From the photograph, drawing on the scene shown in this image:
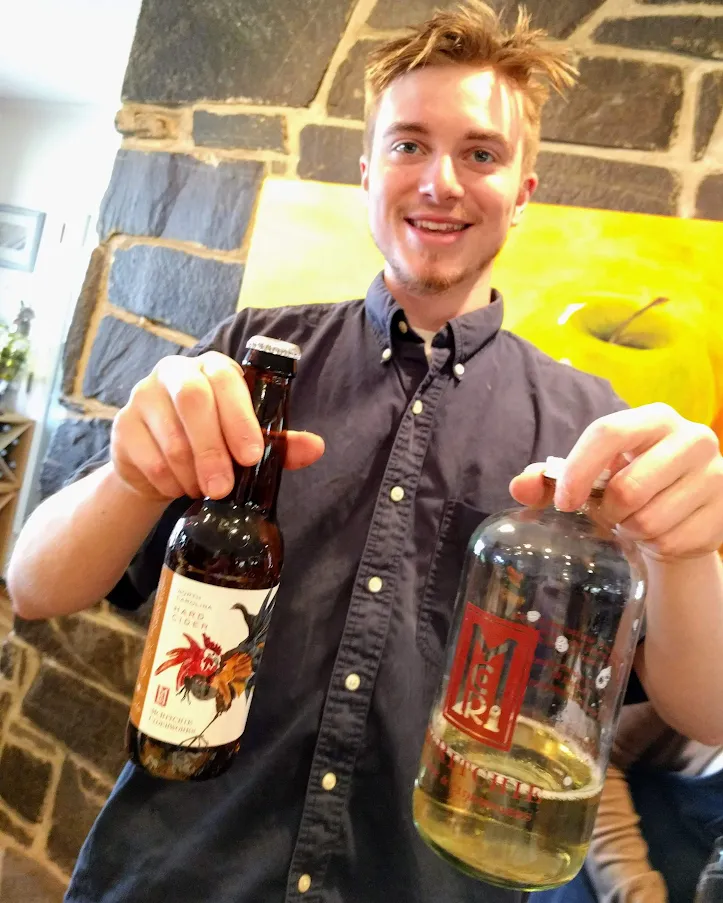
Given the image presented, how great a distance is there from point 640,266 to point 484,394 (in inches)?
17.5

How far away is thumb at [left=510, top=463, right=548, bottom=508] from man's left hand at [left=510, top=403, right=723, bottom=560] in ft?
0.16

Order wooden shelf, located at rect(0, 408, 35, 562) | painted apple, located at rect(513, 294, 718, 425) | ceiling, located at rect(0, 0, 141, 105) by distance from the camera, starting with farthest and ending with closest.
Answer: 1. wooden shelf, located at rect(0, 408, 35, 562)
2. ceiling, located at rect(0, 0, 141, 105)
3. painted apple, located at rect(513, 294, 718, 425)

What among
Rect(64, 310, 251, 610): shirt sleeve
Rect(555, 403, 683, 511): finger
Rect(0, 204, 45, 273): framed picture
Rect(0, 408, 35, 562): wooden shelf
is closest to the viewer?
Rect(555, 403, 683, 511): finger

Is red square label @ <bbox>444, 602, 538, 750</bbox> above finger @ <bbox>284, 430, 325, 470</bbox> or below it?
below

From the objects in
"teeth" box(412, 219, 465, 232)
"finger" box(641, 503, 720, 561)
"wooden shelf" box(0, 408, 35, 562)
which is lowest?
"wooden shelf" box(0, 408, 35, 562)

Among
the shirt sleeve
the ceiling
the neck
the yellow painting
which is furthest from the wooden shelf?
the neck

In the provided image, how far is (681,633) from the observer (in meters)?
0.56

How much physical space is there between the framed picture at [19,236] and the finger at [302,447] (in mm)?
3143

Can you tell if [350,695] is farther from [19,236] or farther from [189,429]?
[19,236]

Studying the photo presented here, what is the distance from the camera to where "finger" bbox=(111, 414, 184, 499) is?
0.52m

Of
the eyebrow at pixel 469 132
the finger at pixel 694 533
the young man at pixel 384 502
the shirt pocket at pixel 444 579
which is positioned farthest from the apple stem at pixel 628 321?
the finger at pixel 694 533

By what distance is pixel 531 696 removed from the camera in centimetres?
49

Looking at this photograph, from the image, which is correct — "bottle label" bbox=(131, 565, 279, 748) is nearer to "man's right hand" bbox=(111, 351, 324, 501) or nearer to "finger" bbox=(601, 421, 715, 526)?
"man's right hand" bbox=(111, 351, 324, 501)

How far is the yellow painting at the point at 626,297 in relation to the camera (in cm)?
97
